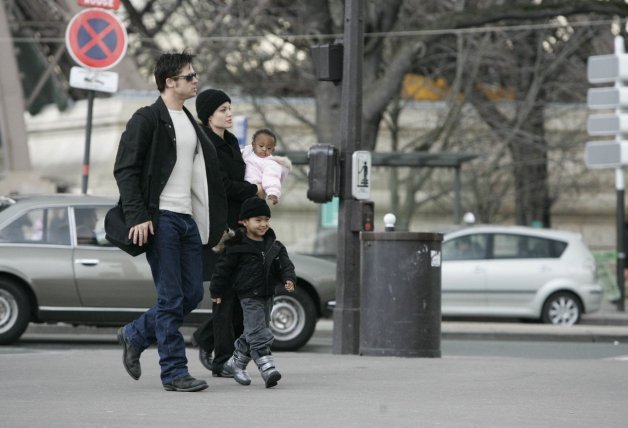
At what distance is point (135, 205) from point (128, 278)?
5.58m

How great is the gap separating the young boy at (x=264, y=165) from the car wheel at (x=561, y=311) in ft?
35.8

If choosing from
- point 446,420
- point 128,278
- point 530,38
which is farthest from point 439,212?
point 446,420

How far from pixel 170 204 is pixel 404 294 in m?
3.85

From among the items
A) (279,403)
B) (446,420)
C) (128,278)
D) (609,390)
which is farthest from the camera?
(128,278)

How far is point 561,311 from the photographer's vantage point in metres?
19.8

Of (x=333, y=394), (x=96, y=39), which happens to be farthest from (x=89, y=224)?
(x=333, y=394)

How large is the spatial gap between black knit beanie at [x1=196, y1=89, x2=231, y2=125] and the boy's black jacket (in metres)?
0.78

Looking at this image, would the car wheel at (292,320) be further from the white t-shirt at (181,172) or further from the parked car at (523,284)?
the parked car at (523,284)

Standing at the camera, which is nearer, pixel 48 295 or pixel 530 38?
pixel 48 295

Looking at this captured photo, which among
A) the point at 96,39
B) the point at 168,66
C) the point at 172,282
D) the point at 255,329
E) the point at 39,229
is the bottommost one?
the point at 255,329

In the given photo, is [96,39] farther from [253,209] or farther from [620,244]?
[620,244]

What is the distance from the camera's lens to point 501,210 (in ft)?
98.0

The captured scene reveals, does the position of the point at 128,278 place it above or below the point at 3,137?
below

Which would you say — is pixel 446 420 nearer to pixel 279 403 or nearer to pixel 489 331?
pixel 279 403
